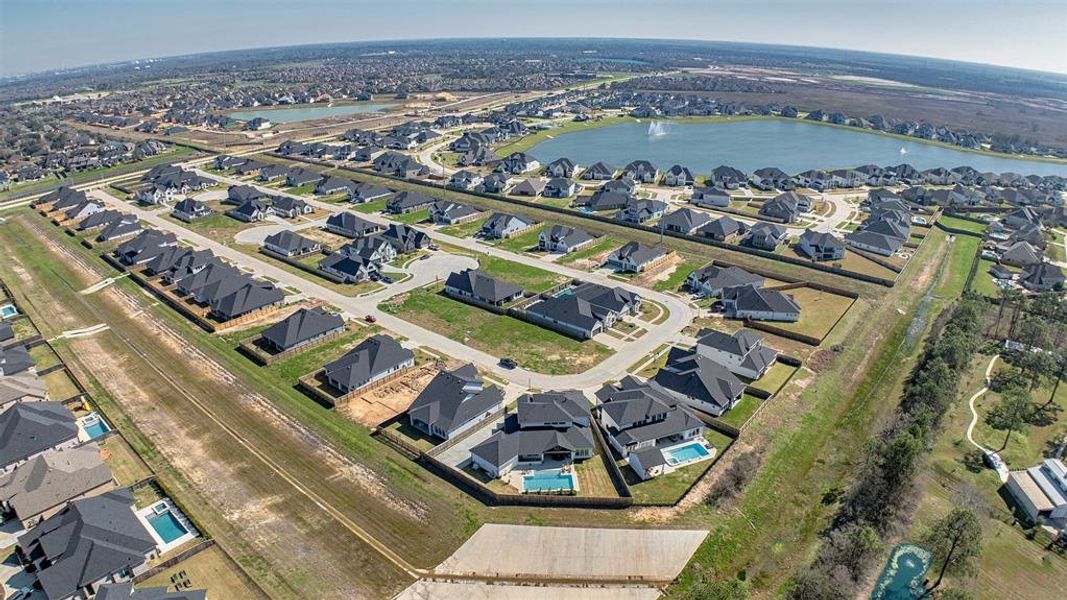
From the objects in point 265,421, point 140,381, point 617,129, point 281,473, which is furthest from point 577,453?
point 617,129

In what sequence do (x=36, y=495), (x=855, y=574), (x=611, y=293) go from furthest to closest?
(x=611, y=293) < (x=36, y=495) < (x=855, y=574)

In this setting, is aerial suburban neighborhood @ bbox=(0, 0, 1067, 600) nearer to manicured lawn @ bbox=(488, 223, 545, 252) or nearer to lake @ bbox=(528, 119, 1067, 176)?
manicured lawn @ bbox=(488, 223, 545, 252)

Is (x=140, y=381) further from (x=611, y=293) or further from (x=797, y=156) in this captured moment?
(x=797, y=156)

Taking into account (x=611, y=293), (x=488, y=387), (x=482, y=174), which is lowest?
(x=488, y=387)

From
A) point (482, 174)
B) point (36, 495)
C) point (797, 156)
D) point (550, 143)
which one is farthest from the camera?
point (550, 143)

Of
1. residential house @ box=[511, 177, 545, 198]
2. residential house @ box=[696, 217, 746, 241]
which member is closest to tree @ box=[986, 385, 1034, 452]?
residential house @ box=[696, 217, 746, 241]

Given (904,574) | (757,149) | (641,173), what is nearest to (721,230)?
(641,173)
